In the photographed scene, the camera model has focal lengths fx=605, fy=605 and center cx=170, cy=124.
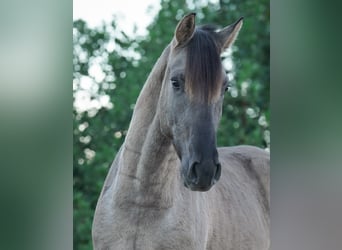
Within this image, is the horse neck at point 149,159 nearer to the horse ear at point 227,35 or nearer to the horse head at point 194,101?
the horse head at point 194,101

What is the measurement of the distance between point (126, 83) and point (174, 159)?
2011mm

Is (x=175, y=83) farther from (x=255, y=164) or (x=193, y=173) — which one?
(x=255, y=164)

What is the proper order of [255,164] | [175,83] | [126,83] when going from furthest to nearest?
[126,83] → [255,164] → [175,83]

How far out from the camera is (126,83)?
13.1 ft

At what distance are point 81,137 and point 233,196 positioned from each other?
4.93 ft

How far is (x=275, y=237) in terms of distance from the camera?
1930mm

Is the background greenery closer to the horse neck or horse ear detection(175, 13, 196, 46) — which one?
the horse neck

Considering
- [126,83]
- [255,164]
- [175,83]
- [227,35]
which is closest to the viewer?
[175,83]

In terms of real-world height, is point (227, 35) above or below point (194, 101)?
above

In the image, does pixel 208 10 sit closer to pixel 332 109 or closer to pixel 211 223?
pixel 211 223

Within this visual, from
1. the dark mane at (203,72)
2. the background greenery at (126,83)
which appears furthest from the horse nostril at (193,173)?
the background greenery at (126,83)

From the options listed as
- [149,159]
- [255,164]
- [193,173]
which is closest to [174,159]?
[149,159]

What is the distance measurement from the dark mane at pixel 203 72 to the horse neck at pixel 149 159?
0.62 ft

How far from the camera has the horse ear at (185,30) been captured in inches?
73.4
